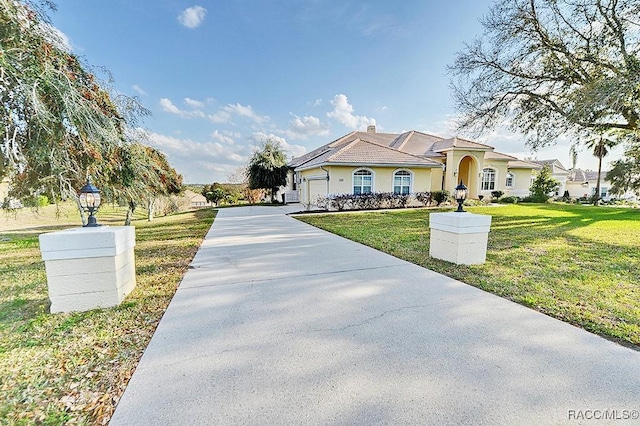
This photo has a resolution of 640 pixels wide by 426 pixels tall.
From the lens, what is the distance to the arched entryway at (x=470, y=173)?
70.8 ft

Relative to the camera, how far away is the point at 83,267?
11.0 feet

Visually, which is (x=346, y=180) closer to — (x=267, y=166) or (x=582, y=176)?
(x=267, y=166)

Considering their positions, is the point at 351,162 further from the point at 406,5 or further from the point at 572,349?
the point at 572,349

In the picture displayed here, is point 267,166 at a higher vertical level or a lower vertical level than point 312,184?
higher

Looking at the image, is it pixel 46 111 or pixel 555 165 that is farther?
pixel 555 165

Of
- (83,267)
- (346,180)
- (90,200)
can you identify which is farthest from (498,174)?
(83,267)

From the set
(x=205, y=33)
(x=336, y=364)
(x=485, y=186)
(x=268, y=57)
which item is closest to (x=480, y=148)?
(x=485, y=186)

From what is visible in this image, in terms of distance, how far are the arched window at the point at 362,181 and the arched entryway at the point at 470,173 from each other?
8.46 metres

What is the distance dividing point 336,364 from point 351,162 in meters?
14.6

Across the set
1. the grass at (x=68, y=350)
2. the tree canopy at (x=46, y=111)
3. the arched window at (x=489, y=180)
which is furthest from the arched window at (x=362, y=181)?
the grass at (x=68, y=350)

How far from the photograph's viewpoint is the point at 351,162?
1619 centimetres

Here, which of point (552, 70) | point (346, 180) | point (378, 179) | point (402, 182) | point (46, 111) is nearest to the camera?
point (46, 111)

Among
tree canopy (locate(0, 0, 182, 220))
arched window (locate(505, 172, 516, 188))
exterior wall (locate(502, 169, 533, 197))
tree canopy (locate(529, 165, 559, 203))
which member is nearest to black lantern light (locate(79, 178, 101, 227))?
tree canopy (locate(0, 0, 182, 220))

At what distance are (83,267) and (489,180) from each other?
2624cm
